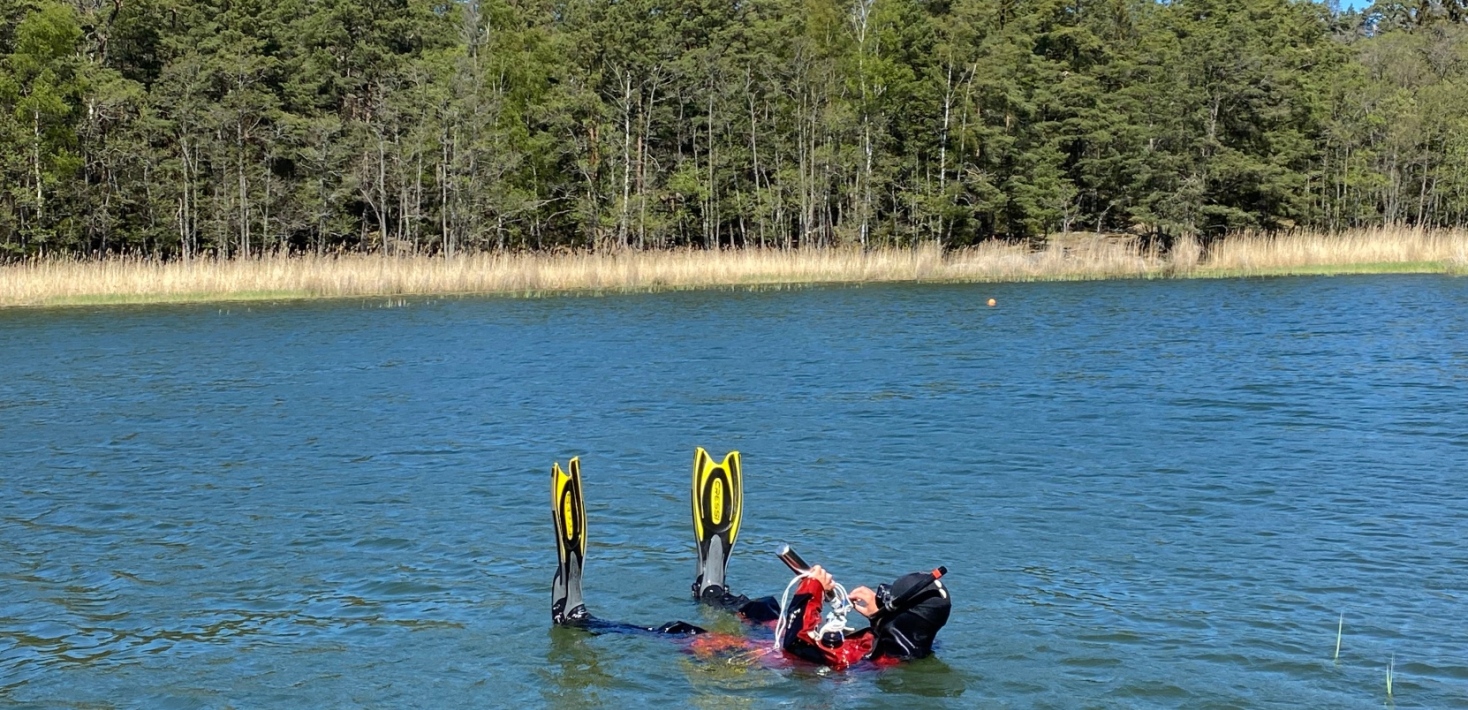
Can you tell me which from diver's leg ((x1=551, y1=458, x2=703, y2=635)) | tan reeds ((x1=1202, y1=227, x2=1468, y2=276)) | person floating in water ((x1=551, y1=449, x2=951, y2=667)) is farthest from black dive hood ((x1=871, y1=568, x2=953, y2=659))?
tan reeds ((x1=1202, y1=227, x2=1468, y2=276))

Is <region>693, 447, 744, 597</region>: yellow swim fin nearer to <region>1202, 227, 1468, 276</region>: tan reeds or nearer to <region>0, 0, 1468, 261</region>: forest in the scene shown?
<region>1202, 227, 1468, 276</region>: tan reeds

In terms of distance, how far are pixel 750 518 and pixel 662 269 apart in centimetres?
2782

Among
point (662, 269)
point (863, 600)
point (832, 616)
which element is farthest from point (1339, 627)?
point (662, 269)

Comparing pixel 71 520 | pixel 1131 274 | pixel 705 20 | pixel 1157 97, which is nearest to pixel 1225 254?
pixel 1131 274

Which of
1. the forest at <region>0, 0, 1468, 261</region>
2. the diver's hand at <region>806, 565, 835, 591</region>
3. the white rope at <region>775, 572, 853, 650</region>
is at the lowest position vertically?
the white rope at <region>775, 572, 853, 650</region>

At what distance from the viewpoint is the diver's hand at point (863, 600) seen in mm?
6556

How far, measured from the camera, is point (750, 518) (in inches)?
387

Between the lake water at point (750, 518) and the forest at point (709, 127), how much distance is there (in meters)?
28.1

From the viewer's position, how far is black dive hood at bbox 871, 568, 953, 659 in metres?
6.50

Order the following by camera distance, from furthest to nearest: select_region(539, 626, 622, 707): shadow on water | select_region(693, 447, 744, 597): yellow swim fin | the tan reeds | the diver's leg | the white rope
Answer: the tan reeds → select_region(693, 447, 744, 597): yellow swim fin → the diver's leg → the white rope → select_region(539, 626, 622, 707): shadow on water

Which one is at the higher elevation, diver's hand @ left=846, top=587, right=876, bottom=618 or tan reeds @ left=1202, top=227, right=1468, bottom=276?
tan reeds @ left=1202, top=227, right=1468, bottom=276

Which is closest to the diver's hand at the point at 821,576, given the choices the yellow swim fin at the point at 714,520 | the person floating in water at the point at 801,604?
the person floating in water at the point at 801,604

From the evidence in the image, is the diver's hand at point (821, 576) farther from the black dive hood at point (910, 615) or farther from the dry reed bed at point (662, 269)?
the dry reed bed at point (662, 269)

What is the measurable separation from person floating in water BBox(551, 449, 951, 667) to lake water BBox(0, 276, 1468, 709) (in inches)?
5.3
